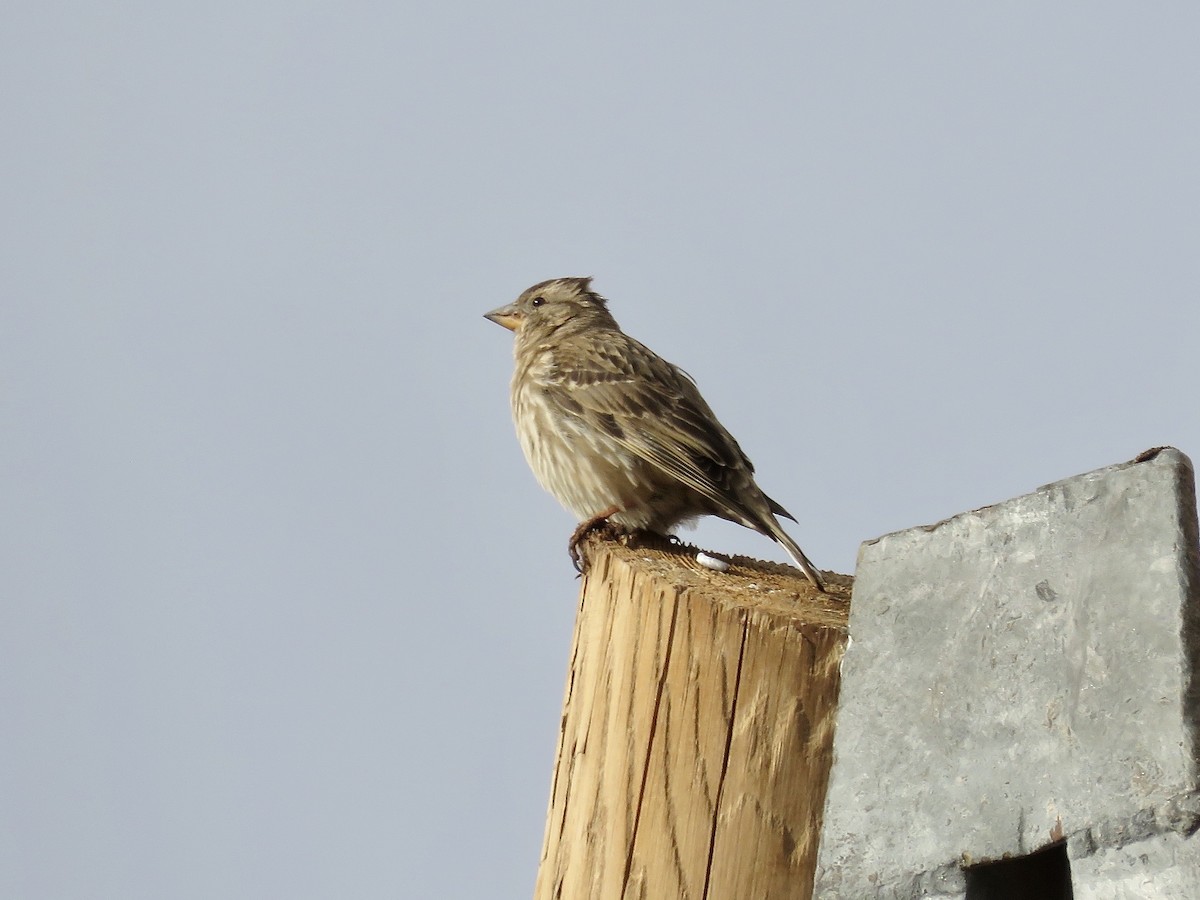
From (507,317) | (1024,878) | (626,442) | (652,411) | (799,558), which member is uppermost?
(507,317)

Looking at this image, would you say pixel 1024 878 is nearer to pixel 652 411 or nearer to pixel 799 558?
pixel 799 558

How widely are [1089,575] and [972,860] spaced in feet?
2.15

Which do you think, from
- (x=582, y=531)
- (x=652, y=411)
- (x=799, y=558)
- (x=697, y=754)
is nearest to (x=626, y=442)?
(x=652, y=411)

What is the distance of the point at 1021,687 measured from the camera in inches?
136


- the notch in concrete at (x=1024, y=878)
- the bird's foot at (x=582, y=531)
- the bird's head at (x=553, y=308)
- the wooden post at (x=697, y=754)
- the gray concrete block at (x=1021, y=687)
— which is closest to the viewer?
the gray concrete block at (x=1021, y=687)

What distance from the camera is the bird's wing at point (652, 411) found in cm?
678

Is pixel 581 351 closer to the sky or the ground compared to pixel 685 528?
closer to the sky

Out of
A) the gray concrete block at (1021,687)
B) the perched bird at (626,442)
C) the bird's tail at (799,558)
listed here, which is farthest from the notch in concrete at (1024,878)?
the perched bird at (626,442)

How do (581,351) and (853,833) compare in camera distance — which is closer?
(853,833)

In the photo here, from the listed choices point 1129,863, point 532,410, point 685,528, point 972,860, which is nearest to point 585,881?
point 972,860

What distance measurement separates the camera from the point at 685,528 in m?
7.04

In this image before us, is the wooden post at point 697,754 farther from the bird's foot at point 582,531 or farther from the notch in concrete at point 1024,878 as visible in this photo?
the bird's foot at point 582,531

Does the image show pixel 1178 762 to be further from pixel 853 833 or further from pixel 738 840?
pixel 738 840

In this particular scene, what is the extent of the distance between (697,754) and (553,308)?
531 centimetres
